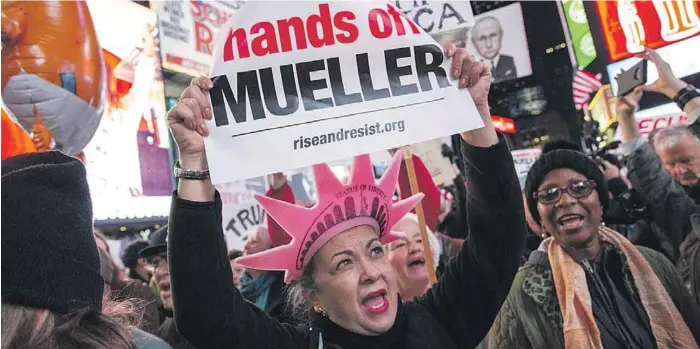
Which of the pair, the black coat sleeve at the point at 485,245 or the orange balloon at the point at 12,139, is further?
the orange balloon at the point at 12,139

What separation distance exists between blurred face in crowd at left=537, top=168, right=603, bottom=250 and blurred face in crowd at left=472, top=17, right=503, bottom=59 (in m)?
7.86

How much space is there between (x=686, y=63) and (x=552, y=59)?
667 inches

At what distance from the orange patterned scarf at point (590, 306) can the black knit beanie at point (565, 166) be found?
0.30 meters

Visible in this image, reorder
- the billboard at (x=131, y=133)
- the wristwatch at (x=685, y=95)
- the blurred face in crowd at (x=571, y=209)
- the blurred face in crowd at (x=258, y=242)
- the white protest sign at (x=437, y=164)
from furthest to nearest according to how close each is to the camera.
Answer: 1. the billboard at (x=131, y=133)
2. the blurred face in crowd at (x=258, y=242)
3. the white protest sign at (x=437, y=164)
4. the wristwatch at (x=685, y=95)
5. the blurred face in crowd at (x=571, y=209)

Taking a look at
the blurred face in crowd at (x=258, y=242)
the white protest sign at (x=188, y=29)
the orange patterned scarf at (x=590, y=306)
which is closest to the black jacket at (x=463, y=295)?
the orange patterned scarf at (x=590, y=306)

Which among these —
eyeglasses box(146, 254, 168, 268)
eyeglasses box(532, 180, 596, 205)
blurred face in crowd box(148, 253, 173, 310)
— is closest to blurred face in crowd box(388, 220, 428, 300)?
eyeglasses box(532, 180, 596, 205)

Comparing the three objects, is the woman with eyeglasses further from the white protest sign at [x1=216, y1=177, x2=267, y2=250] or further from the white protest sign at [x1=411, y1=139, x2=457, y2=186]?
the white protest sign at [x1=216, y1=177, x2=267, y2=250]

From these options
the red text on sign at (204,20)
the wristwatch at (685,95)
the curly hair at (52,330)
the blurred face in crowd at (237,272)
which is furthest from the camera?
the red text on sign at (204,20)

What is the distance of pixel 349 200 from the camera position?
179 centimetres

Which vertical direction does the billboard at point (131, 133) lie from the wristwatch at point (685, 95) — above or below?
above

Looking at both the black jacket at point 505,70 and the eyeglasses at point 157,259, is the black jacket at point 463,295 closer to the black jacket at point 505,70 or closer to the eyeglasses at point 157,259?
the eyeglasses at point 157,259

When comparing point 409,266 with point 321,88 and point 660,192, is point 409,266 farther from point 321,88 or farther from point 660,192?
point 321,88

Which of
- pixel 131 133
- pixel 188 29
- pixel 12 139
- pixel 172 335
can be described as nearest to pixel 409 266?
pixel 172 335

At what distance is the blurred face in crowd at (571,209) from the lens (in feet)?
8.11
